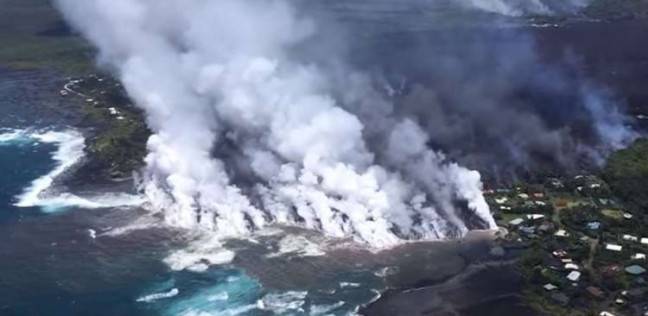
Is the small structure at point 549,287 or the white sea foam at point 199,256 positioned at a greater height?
the small structure at point 549,287

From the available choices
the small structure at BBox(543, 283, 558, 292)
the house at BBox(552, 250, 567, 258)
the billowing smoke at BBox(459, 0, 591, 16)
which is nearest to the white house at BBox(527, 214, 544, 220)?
the house at BBox(552, 250, 567, 258)

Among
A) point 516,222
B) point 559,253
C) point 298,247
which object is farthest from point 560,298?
point 298,247

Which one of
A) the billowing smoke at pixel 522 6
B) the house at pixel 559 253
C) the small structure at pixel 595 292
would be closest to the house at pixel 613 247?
the house at pixel 559 253

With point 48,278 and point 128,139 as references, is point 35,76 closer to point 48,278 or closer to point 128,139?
point 128,139

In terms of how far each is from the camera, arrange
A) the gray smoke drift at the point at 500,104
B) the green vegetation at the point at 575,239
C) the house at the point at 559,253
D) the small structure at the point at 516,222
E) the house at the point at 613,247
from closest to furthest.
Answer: the green vegetation at the point at 575,239, the house at the point at 559,253, the house at the point at 613,247, the small structure at the point at 516,222, the gray smoke drift at the point at 500,104

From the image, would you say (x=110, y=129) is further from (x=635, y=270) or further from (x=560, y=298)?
(x=635, y=270)

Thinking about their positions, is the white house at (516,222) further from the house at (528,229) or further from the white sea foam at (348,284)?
the white sea foam at (348,284)

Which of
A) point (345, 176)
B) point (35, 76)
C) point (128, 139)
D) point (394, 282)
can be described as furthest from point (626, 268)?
point (35, 76)

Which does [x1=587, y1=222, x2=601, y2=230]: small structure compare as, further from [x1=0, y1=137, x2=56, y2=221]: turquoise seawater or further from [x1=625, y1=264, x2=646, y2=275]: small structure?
[x1=0, y1=137, x2=56, y2=221]: turquoise seawater
